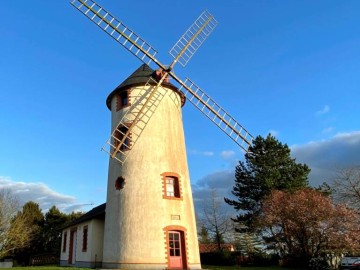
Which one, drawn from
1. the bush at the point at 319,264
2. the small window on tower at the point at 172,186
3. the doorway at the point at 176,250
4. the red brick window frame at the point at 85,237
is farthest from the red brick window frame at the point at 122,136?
the bush at the point at 319,264

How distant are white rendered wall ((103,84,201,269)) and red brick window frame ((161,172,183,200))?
0.20 metres

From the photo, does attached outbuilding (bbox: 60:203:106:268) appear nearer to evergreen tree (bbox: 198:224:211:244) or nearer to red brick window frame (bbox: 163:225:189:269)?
red brick window frame (bbox: 163:225:189:269)

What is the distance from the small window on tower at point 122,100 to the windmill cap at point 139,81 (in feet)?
0.89

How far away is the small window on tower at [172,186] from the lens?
20.2 meters

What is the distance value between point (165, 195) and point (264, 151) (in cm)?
1968

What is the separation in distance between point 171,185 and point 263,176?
1672 centimetres

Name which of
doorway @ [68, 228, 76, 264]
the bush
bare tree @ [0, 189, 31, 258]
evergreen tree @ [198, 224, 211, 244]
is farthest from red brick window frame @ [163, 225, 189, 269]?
evergreen tree @ [198, 224, 211, 244]

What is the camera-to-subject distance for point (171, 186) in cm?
2041

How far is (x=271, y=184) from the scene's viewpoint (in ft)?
109

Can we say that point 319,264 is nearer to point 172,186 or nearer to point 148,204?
point 172,186

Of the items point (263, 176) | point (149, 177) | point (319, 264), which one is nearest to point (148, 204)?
point (149, 177)

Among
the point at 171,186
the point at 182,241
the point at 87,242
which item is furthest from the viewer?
the point at 87,242

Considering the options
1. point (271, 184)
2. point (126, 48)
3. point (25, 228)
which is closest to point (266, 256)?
point (271, 184)

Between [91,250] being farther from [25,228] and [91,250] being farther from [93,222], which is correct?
[25,228]
